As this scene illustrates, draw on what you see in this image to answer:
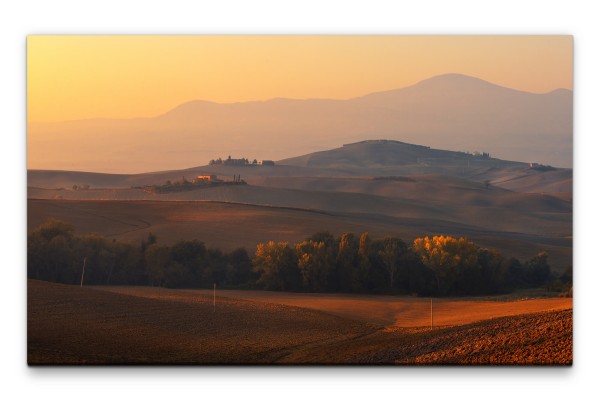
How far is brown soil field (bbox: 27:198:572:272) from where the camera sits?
32.9 feet

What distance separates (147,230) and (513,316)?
144 inches

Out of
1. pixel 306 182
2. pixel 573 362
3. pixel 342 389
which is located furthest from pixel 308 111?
pixel 573 362

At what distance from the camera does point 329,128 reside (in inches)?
413

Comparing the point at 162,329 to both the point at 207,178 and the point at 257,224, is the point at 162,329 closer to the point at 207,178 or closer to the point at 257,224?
the point at 257,224

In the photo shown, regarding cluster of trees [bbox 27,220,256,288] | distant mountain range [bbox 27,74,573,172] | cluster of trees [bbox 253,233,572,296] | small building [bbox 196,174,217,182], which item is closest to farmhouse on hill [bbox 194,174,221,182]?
small building [bbox 196,174,217,182]

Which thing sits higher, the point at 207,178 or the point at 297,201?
the point at 207,178

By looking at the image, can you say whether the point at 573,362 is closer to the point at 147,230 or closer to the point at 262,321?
the point at 262,321

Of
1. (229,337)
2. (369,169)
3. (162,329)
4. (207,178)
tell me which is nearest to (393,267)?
(369,169)

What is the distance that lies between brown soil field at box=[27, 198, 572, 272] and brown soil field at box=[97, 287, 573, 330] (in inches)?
18.8

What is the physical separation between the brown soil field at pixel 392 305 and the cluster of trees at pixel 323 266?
80mm

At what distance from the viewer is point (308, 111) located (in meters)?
10.4

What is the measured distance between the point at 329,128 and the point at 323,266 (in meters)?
1.40

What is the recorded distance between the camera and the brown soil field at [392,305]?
995 centimetres

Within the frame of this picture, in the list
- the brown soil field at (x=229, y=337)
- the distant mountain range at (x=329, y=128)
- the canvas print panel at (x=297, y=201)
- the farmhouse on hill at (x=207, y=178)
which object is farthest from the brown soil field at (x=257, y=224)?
the brown soil field at (x=229, y=337)
